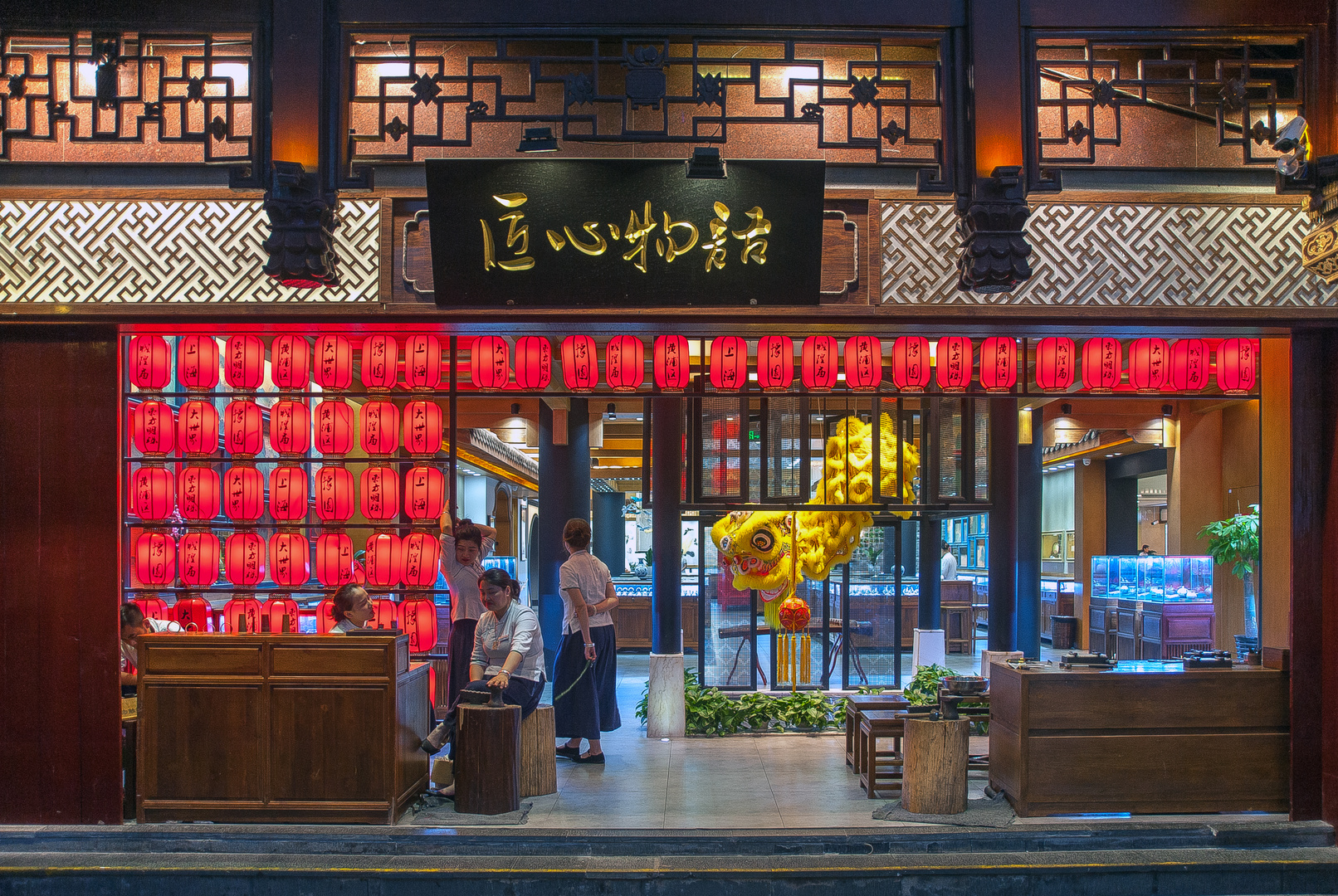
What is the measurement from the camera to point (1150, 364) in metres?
7.48

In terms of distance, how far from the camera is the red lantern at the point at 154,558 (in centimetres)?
711

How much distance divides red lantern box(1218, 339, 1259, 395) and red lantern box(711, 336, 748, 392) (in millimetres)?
3617

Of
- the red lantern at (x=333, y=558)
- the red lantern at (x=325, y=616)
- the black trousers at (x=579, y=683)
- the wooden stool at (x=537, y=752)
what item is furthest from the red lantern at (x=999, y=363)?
the red lantern at (x=325, y=616)

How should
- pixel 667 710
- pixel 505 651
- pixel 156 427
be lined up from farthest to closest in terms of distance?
pixel 667 710 < pixel 156 427 < pixel 505 651

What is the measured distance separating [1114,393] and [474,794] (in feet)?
18.5

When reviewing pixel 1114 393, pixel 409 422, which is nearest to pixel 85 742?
pixel 409 422

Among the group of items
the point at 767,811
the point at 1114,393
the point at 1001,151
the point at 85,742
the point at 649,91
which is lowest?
the point at 767,811

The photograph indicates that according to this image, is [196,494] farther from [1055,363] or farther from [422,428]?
[1055,363]

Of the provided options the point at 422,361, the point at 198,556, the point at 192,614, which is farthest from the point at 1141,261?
the point at 192,614

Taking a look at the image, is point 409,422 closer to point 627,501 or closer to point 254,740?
point 254,740

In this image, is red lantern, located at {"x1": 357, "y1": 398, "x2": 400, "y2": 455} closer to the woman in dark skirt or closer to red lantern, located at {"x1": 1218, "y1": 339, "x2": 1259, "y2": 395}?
the woman in dark skirt

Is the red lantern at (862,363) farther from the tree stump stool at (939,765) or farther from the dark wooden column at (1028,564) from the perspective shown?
the dark wooden column at (1028,564)

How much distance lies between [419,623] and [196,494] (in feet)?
6.16

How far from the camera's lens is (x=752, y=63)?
5773 millimetres
